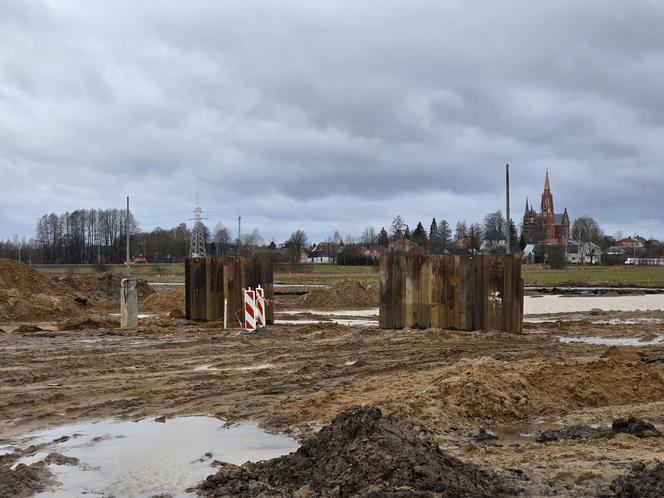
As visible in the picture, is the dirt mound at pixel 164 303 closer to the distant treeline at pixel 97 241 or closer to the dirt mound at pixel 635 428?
the dirt mound at pixel 635 428

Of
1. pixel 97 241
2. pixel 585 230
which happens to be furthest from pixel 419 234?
pixel 97 241

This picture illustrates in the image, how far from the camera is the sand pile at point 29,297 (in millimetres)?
24359

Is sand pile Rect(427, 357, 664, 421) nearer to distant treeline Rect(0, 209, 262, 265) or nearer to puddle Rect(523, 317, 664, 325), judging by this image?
puddle Rect(523, 317, 664, 325)

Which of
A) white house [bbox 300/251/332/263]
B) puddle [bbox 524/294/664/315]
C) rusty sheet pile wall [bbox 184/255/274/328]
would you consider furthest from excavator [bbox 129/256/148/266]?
rusty sheet pile wall [bbox 184/255/274/328]

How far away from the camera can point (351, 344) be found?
16.5 metres

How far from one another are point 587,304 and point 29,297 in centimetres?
2468

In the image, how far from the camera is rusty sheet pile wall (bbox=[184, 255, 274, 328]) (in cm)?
2162

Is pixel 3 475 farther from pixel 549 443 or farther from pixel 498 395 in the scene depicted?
pixel 498 395

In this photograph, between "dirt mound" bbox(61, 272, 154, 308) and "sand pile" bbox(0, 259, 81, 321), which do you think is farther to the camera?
"dirt mound" bbox(61, 272, 154, 308)

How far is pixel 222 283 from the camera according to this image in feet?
72.7

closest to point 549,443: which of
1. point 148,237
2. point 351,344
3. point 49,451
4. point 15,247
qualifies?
point 49,451

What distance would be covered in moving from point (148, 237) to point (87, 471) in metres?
117

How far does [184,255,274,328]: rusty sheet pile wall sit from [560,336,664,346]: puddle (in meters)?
9.05

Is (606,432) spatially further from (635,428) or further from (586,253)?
(586,253)
